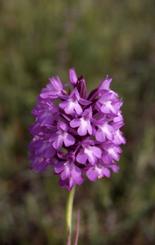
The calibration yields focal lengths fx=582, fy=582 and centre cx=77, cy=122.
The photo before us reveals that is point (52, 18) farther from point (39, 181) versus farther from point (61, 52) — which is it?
point (39, 181)

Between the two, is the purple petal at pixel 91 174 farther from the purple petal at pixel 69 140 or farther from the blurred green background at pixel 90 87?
the blurred green background at pixel 90 87

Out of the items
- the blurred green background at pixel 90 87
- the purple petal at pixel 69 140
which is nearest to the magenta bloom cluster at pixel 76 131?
the purple petal at pixel 69 140

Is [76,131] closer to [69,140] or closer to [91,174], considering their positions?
[69,140]

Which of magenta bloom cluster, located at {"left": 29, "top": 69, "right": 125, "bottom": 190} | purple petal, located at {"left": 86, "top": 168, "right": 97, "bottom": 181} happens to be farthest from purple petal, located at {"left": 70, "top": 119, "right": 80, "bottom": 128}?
purple petal, located at {"left": 86, "top": 168, "right": 97, "bottom": 181}

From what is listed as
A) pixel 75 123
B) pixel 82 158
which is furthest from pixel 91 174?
pixel 75 123

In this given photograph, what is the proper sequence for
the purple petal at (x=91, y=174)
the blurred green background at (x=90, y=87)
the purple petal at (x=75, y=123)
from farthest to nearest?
the blurred green background at (x=90, y=87) → the purple petal at (x=91, y=174) → the purple petal at (x=75, y=123)

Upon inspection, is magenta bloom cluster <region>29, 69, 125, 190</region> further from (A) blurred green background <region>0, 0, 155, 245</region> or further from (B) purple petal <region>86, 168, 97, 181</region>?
(A) blurred green background <region>0, 0, 155, 245</region>
